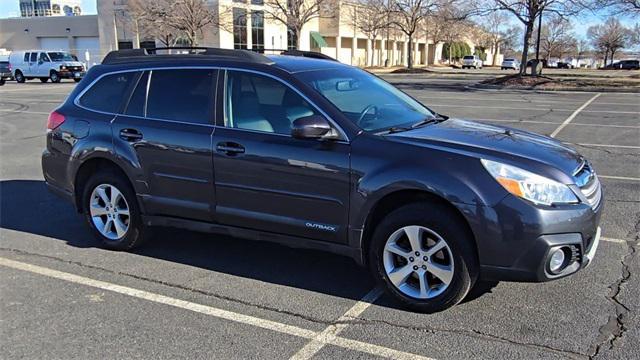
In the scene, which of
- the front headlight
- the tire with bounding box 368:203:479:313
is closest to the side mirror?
the tire with bounding box 368:203:479:313

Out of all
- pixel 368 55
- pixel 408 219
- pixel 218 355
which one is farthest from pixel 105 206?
pixel 368 55

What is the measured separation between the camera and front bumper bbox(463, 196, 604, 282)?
139 inches

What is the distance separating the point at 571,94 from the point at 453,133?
73.2 feet

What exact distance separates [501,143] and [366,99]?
46.7 inches

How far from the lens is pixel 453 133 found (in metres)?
4.30

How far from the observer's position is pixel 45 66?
37812 mm

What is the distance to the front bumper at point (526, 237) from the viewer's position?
352cm

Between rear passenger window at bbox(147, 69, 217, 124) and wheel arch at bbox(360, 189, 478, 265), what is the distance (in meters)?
1.60

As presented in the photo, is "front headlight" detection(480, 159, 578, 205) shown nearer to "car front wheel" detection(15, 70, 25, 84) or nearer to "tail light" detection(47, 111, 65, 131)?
"tail light" detection(47, 111, 65, 131)

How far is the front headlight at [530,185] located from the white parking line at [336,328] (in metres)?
1.28

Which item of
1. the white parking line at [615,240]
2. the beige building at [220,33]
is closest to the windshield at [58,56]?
the beige building at [220,33]

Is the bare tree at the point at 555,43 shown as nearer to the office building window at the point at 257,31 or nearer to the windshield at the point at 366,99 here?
the office building window at the point at 257,31

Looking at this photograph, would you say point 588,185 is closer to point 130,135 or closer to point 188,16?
point 130,135

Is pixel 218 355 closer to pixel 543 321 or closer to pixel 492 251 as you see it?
pixel 492 251
